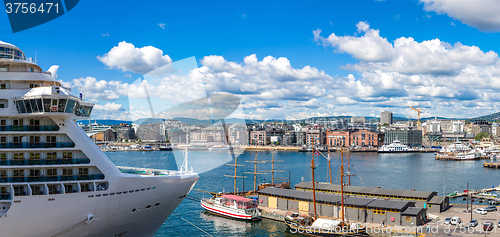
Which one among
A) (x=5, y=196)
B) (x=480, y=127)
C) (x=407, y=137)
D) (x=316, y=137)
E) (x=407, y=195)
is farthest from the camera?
A: (x=480, y=127)

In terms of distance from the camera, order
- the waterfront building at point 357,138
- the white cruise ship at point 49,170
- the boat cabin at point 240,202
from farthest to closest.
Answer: the waterfront building at point 357,138 < the boat cabin at point 240,202 < the white cruise ship at point 49,170

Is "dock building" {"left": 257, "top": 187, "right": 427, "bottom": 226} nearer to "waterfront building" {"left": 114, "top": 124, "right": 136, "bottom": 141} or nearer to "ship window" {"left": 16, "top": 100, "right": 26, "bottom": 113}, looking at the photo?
"ship window" {"left": 16, "top": 100, "right": 26, "bottom": 113}

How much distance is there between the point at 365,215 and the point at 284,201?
18.7 feet

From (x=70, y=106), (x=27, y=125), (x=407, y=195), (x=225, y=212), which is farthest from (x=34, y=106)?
(x=407, y=195)

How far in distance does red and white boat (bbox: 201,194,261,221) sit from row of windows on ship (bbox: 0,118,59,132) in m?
15.6

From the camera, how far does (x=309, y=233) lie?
73.3 feet

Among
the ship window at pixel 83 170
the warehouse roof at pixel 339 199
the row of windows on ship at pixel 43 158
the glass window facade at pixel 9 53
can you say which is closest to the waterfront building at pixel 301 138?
the warehouse roof at pixel 339 199

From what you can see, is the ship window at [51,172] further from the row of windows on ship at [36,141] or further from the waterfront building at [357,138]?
the waterfront building at [357,138]

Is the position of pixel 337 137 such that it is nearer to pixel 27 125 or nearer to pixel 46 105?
pixel 27 125

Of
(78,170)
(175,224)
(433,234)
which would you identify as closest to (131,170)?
(78,170)

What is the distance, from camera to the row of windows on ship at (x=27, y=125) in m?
12.4

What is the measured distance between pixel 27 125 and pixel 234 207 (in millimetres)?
16465

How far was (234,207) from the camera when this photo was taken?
26.9 m

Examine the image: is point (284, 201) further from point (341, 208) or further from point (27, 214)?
point (27, 214)
